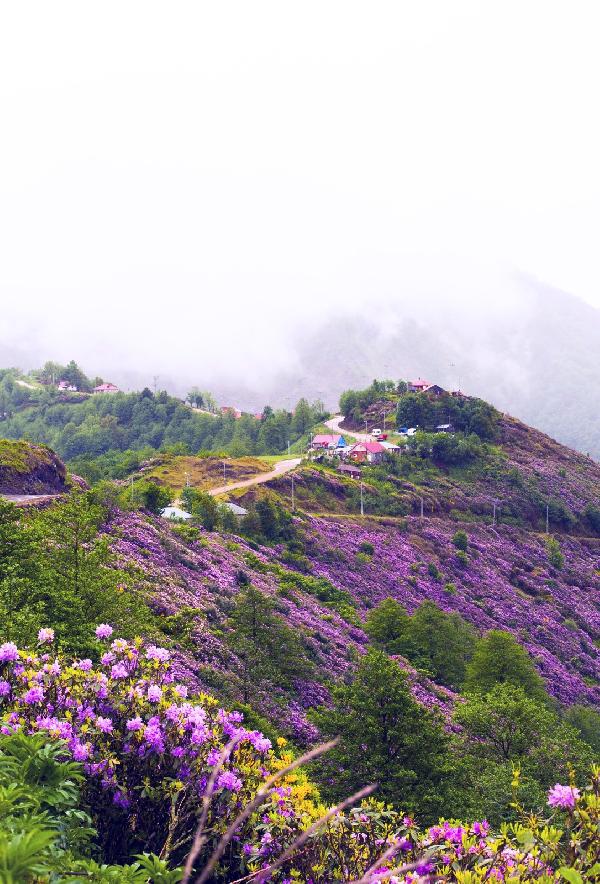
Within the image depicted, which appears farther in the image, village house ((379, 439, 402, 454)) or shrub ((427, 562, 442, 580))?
village house ((379, 439, 402, 454))

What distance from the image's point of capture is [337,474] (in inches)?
3907

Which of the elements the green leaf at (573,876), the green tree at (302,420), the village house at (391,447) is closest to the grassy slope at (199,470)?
the village house at (391,447)

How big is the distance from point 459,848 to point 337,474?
9123cm

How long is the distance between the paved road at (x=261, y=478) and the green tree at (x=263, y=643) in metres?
40.6

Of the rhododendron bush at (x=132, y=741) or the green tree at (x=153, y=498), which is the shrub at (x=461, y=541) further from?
the rhododendron bush at (x=132, y=741)

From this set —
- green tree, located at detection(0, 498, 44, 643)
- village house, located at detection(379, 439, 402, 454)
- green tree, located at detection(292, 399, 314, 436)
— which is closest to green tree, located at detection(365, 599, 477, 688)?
green tree, located at detection(0, 498, 44, 643)

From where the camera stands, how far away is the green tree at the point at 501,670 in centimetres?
4497

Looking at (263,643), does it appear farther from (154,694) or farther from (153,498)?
(153,498)

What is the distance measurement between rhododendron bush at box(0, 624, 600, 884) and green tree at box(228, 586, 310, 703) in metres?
21.1

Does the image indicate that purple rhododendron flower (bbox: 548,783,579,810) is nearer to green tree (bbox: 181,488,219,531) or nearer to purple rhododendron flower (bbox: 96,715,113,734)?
purple rhododendron flower (bbox: 96,715,113,734)

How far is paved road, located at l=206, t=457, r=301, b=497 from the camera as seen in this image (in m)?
82.3

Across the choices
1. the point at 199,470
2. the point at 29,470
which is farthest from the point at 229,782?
the point at 199,470

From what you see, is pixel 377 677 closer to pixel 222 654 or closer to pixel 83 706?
pixel 222 654

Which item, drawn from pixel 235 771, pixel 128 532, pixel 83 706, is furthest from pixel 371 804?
pixel 128 532
